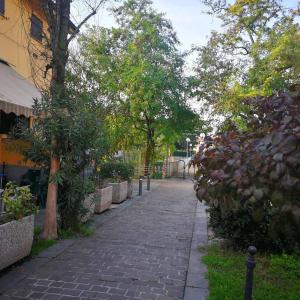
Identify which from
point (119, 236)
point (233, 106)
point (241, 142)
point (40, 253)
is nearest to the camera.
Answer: point (241, 142)

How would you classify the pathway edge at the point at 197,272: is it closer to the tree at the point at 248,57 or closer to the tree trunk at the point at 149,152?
the tree at the point at 248,57

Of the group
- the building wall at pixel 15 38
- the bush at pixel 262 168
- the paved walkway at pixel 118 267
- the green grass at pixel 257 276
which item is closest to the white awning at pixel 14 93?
the building wall at pixel 15 38

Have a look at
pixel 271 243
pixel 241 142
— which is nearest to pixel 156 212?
pixel 271 243

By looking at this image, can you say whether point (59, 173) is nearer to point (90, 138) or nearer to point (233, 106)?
point (90, 138)

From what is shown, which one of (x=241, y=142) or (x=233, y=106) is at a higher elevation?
(x=233, y=106)

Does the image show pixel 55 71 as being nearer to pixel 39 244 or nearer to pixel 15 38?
pixel 39 244

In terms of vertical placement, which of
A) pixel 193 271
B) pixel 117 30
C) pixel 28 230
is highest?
pixel 117 30

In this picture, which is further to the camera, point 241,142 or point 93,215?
point 93,215

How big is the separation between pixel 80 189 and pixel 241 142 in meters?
4.87

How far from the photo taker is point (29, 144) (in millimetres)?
8031

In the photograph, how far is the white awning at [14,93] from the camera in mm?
8906

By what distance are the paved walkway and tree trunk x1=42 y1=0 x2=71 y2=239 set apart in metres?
0.52

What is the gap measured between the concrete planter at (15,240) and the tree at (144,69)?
1732cm

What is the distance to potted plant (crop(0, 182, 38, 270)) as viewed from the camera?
5.64m
